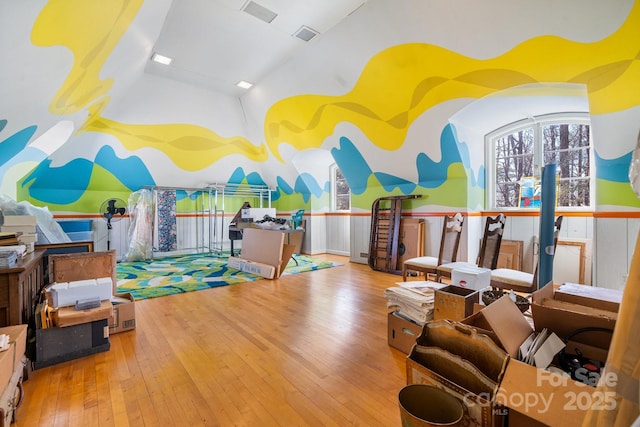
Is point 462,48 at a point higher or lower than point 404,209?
higher

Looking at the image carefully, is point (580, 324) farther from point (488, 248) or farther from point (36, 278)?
point (36, 278)

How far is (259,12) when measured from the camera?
137 inches

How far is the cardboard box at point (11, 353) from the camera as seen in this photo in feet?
4.61

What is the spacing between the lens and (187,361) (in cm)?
217

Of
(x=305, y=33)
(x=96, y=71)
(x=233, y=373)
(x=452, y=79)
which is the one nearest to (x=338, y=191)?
(x=305, y=33)

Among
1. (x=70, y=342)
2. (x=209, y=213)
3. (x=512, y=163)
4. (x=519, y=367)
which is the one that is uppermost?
(x=512, y=163)

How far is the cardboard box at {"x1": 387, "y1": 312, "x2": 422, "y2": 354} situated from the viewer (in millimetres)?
2232

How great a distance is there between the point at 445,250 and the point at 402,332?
2313 millimetres

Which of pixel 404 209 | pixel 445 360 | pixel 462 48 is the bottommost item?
pixel 445 360

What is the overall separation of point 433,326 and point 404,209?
3.94 metres

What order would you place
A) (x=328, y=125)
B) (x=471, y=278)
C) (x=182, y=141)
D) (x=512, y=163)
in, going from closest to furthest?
(x=471, y=278)
(x=512, y=163)
(x=328, y=125)
(x=182, y=141)

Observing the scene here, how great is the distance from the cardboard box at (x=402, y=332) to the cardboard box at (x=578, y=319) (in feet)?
2.58

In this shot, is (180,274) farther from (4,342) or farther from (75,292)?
(4,342)

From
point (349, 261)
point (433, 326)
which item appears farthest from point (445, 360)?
point (349, 261)
